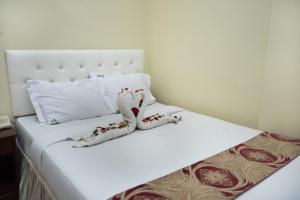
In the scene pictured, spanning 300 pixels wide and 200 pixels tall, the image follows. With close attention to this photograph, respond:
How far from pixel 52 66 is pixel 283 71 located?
194cm

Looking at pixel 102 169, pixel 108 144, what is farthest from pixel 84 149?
pixel 102 169

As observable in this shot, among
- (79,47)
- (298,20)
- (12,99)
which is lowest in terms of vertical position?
(12,99)

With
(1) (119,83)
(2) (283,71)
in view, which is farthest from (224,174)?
(1) (119,83)

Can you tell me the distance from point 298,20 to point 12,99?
2.32 m

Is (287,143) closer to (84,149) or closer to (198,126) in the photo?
(198,126)

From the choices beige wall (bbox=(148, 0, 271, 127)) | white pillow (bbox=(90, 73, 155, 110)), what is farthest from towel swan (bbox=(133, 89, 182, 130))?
beige wall (bbox=(148, 0, 271, 127))

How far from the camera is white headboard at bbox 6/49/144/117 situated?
80.8 inches

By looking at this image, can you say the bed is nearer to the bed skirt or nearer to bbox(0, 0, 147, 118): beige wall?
the bed skirt

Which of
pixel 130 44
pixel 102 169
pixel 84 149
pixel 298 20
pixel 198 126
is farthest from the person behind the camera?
pixel 130 44

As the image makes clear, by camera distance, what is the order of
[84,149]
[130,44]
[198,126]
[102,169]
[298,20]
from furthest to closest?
1. [130,44]
2. [198,126]
3. [298,20]
4. [84,149]
5. [102,169]

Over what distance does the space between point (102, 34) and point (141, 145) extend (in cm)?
149

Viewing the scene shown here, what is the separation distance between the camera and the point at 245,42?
206 cm

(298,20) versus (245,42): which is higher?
(298,20)

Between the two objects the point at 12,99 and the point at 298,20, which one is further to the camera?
the point at 12,99
